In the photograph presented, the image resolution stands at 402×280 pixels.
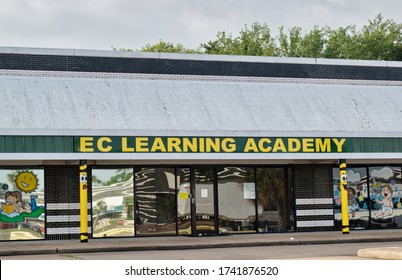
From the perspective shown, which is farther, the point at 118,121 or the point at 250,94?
the point at 250,94

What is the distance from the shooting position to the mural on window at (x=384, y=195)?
107 ft

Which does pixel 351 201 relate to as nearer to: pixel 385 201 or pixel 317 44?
pixel 385 201

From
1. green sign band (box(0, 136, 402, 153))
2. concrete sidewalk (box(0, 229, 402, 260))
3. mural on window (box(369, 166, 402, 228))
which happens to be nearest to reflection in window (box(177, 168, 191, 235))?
concrete sidewalk (box(0, 229, 402, 260))

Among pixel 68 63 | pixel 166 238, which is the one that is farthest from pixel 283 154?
pixel 68 63

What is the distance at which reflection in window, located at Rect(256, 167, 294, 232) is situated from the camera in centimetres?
3127

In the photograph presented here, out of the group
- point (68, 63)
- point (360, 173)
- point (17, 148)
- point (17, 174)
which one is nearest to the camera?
point (17, 148)

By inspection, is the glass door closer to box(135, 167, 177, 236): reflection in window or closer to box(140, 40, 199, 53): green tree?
box(135, 167, 177, 236): reflection in window

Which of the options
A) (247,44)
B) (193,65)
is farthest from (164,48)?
(193,65)

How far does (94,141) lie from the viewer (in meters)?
27.0

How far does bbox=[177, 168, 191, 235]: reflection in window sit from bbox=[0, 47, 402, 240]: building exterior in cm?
4

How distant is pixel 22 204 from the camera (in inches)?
1117

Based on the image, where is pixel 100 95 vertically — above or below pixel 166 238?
above

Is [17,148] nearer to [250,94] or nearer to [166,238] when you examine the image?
[166,238]

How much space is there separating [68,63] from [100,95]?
184cm
